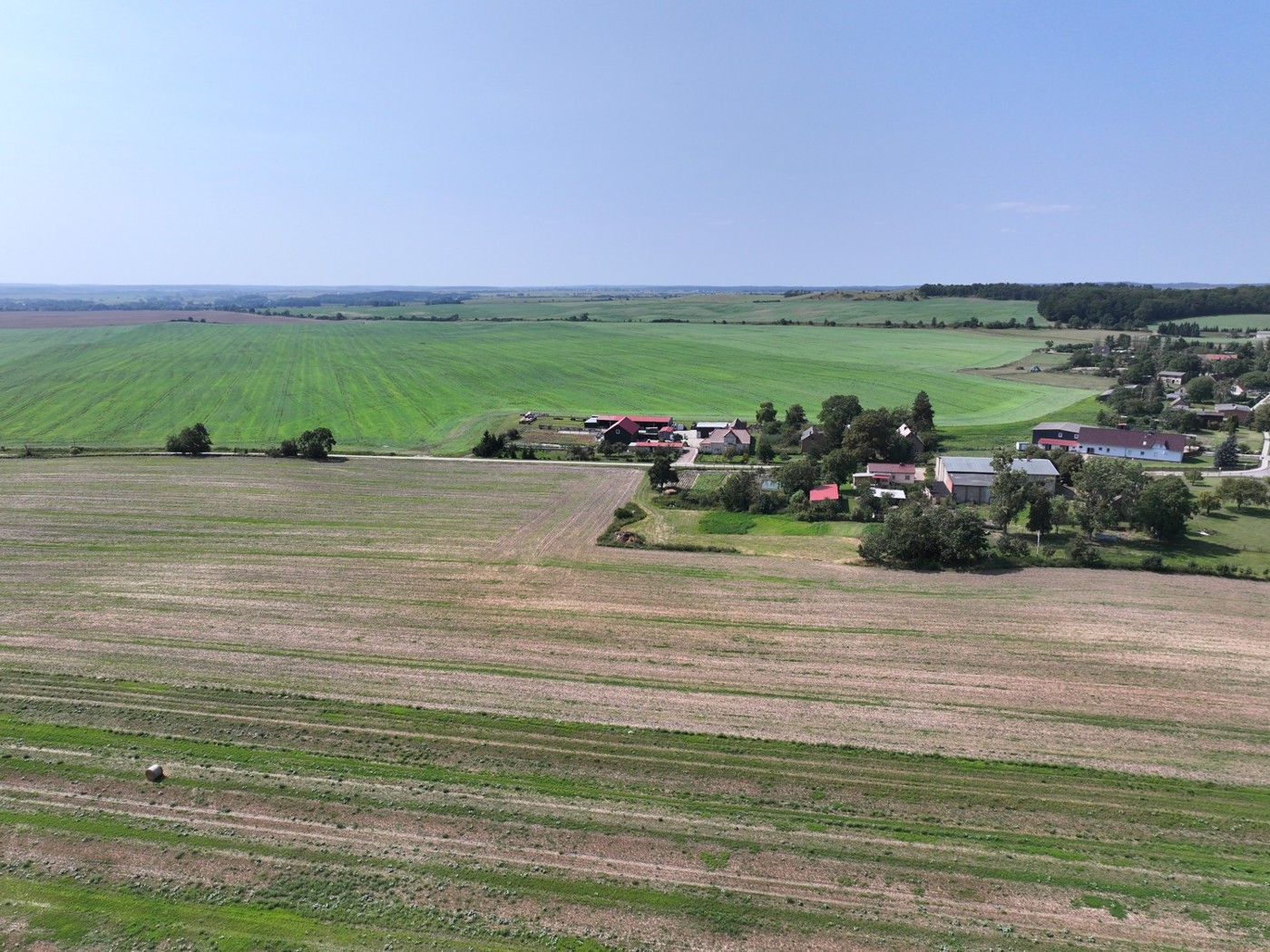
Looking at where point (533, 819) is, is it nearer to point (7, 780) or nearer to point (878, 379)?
point (7, 780)

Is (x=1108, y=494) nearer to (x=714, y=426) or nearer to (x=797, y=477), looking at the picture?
(x=797, y=477)

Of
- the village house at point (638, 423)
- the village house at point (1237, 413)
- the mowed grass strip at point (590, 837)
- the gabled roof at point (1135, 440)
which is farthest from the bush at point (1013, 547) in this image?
the village house at point (1237, 413)

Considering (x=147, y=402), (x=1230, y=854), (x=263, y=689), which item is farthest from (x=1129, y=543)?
(x=147, y=402)

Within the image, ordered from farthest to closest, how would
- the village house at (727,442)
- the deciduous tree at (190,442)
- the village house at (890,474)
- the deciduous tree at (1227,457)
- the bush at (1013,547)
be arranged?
1. the village house at (727,442)
2. the deciduous tree at (190,442)
3. the deciduous tree at (1227,457)
4. the village house at (890,474)
5. the bush at (1013,547)

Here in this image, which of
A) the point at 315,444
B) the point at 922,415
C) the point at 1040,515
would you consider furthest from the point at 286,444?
the point at 1040,515

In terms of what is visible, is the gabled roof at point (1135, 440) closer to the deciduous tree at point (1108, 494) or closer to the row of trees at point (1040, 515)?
the row of trees at point (1040, 515)

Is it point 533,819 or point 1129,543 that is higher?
point 1129,543
